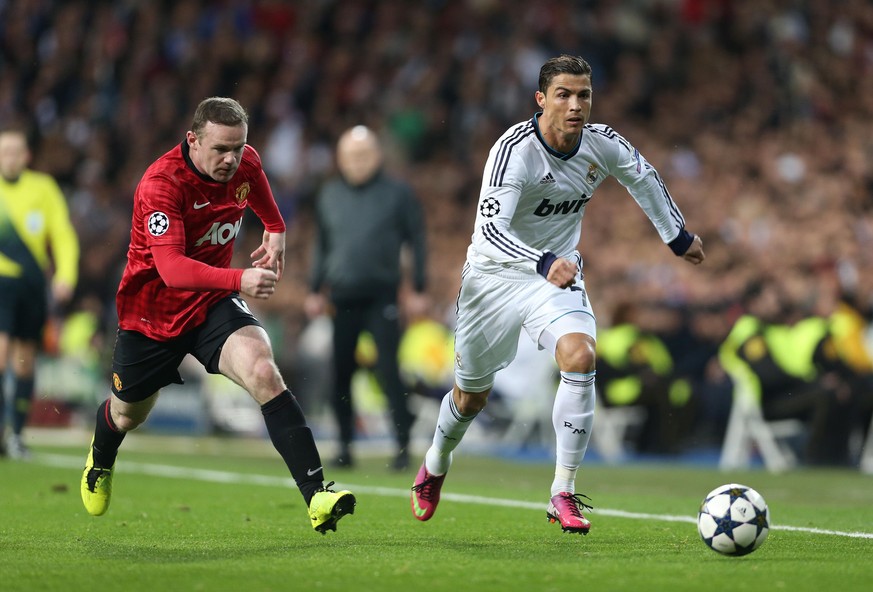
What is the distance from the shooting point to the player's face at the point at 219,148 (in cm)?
654

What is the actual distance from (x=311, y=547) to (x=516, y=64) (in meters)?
16.7

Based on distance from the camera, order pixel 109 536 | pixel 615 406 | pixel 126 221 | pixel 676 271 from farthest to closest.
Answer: pixel 126 221 → pixel 676 271 → pixel 615 406 → pixel 109 536

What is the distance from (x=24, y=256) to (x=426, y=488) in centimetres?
579

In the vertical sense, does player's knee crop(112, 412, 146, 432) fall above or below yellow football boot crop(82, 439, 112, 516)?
above

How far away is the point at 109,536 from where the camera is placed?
691cm

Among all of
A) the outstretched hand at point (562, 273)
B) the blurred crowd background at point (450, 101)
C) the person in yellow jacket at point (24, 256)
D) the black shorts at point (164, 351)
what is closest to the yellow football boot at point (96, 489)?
the black shorts at point (164, 351)

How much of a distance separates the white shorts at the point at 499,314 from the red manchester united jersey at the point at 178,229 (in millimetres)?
1245

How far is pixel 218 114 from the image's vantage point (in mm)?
6531

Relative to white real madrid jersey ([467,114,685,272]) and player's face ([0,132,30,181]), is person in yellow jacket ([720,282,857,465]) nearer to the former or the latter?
player's face ([0,132,30,181])

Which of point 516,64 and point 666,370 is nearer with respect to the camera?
point 666,370

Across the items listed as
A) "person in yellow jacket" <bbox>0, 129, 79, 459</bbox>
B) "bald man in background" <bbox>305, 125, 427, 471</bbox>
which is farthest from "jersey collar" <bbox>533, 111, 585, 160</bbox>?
"person in yellow jacket" <bbox>0, 129, 79, 459</bbox>

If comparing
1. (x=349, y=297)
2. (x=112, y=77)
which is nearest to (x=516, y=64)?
(x=112, y=77)

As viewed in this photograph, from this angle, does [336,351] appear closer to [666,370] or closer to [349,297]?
[349,297]

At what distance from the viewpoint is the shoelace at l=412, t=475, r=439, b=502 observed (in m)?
7.71
